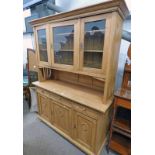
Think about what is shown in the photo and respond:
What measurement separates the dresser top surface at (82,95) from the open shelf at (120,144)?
0.69 meters

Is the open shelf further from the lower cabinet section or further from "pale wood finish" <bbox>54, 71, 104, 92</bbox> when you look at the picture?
"pale wood finish" <bbox>54, 71, 104, 92</bbox>

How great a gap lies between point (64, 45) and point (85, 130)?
1.31m

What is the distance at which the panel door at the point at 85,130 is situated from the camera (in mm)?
1502

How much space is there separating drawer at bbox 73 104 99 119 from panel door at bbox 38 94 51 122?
691mm

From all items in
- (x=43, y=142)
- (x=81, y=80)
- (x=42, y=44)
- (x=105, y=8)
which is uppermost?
(x=105, y=8)

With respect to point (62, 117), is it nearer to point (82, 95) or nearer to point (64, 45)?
point (82, 95)

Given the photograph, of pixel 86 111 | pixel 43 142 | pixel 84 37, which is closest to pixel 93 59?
pixel 84 37

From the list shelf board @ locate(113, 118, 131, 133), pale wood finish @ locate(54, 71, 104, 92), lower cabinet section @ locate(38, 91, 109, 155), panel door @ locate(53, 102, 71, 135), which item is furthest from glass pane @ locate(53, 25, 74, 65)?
shelf board @ locate(113, 118, 131, 133)

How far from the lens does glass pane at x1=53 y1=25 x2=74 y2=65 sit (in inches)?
67.3

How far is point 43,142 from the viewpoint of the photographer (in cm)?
193

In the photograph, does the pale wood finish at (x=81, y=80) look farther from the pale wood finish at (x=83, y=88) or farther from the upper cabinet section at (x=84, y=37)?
the upper cabinet section at (x=84, y=37)

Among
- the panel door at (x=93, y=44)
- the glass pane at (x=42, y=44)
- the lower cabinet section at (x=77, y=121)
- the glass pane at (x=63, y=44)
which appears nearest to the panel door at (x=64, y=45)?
the glass pane at (x=63, y=44)
